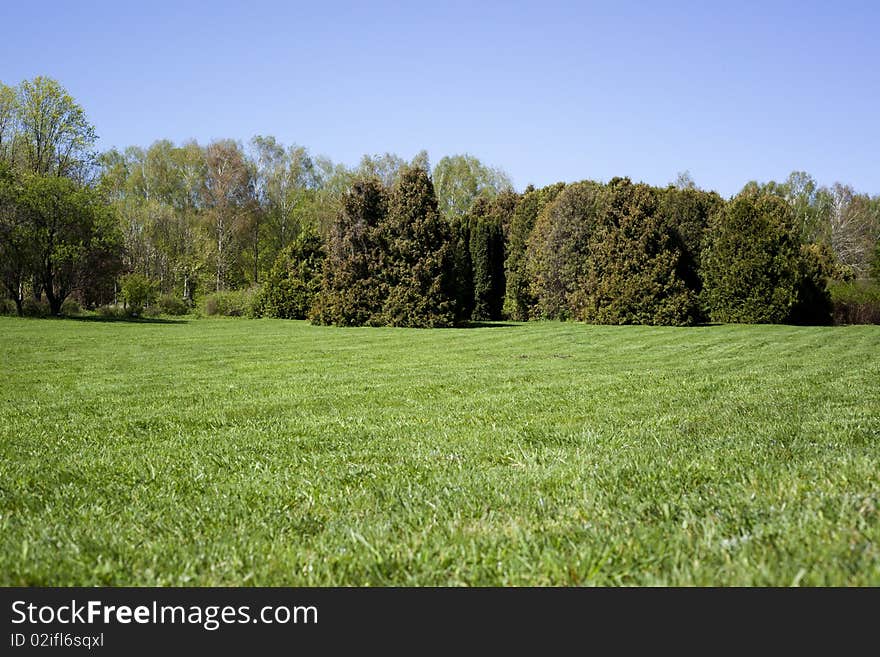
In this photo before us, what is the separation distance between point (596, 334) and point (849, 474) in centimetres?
1660

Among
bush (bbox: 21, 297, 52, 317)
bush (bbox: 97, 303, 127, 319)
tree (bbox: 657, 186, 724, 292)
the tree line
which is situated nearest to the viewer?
the tree line

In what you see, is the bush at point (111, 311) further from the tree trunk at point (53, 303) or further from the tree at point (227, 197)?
the tree at point (227, 197)

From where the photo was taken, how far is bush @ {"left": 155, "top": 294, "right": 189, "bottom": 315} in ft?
113

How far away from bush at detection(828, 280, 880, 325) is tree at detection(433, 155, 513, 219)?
99.2ft

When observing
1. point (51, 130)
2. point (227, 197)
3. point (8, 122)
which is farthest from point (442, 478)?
point (227, 197)

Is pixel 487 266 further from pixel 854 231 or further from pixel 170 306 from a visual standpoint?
pixel 854 231

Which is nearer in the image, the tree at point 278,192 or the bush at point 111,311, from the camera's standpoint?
the bush at point 111,311

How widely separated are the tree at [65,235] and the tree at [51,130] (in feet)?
16.8

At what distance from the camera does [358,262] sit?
2739 cm

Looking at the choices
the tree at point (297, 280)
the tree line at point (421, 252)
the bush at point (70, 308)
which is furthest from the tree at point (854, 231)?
the bush at point (70, 308)

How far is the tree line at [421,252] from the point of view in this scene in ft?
84.4

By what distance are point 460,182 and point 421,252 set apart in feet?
92.2

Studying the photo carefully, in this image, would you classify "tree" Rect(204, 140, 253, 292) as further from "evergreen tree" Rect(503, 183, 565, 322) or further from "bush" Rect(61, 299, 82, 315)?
"evergreen tree" Rect(503, 183, 565, 322)

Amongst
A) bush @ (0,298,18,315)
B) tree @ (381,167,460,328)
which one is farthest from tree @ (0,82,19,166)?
tree @ (381,167,460,328)
